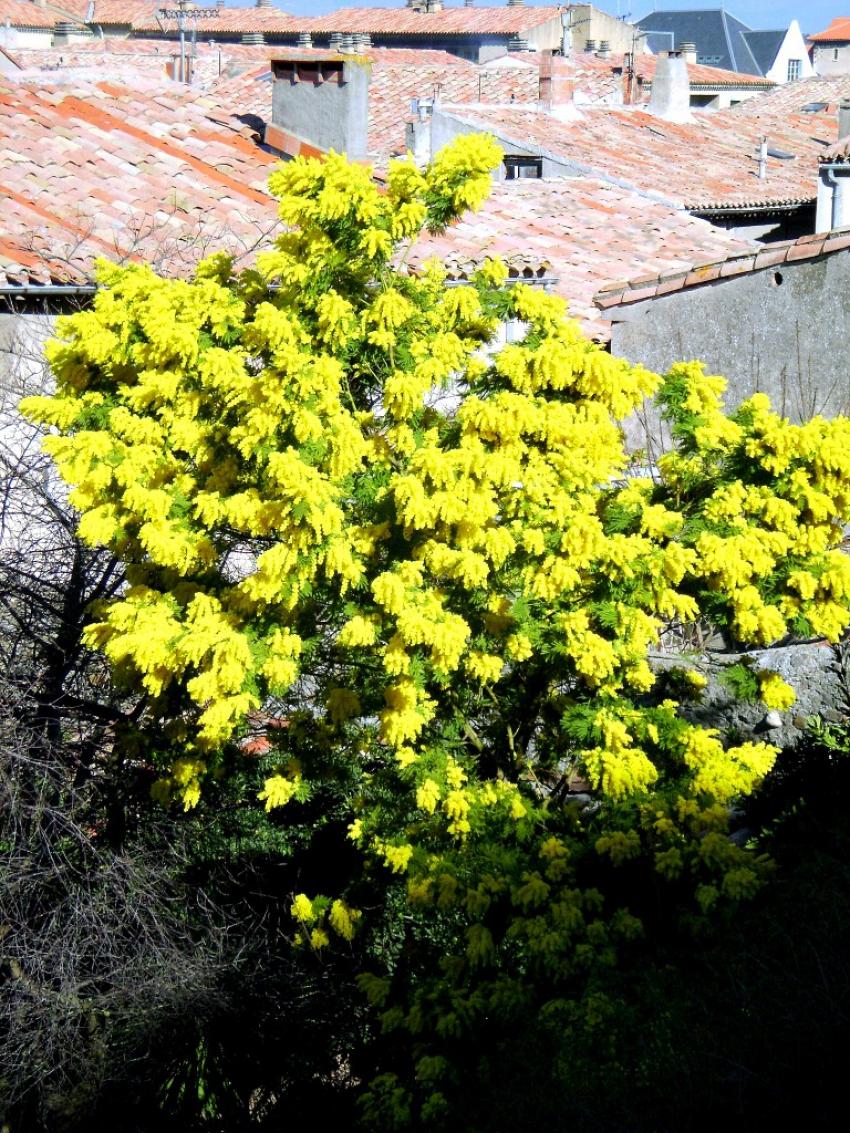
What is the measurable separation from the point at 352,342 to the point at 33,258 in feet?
18.3

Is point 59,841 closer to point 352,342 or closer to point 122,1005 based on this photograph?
point 122,1005

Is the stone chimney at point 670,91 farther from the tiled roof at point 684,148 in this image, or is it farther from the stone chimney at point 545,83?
the stone chimney at point 545,83

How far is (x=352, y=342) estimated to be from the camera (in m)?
7.76

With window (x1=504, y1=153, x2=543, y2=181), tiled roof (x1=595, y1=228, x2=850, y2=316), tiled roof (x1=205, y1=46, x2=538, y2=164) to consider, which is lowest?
tiled roof (x1=595, y1=228, x2=850, y2=316)

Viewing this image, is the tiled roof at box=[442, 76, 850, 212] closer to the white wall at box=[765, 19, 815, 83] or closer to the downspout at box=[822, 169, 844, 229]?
the downspout at box=[822, 169, 844, 229]

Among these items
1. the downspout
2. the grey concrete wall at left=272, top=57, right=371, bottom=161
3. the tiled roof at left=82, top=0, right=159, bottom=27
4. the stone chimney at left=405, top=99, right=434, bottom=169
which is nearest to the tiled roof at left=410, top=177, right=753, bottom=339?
the grey concrete wall at left=272, top=57, right=371, bottom=161

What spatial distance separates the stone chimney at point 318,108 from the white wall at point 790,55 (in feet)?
187

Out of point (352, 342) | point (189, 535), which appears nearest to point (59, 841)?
point (189, 535)

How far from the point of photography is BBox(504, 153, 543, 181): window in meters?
24.4

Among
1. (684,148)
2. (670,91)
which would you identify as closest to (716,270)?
(684,148)

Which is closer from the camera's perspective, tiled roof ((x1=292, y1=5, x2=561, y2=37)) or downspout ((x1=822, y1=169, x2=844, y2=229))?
downspout ((x1=822, y1=169, x2=844, y2=229))

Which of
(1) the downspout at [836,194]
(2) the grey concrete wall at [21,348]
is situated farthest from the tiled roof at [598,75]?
(2) the grey concrete wall at [21,348]

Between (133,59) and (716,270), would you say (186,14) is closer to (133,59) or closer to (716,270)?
(133,59)

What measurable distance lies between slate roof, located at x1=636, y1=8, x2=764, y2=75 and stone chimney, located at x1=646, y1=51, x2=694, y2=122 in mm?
37363
